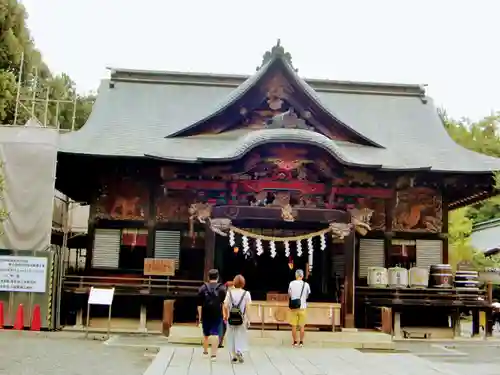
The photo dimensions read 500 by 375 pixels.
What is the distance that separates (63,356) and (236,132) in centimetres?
840

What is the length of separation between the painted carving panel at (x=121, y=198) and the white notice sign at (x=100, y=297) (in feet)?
11.2

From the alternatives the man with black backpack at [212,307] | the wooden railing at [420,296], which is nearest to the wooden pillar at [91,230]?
the wooden railing at [420,296]

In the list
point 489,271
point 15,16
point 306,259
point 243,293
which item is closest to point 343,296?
point 306,259

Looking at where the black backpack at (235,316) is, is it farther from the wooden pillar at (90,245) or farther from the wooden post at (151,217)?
the wooden pillar at (90,245)

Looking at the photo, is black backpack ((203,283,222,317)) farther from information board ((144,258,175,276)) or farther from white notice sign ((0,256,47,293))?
white notice sign ((0,256,47,293))

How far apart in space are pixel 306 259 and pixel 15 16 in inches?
653

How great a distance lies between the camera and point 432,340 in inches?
642

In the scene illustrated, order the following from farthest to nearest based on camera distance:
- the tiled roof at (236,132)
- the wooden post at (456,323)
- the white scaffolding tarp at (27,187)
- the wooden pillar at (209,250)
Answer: the wooden post at (456,323)
the tiled roof at (236,132)
the white scaffolding tarp at (27,187)
the wooden pillar at (209,250)

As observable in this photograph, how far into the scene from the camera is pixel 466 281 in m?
16.7

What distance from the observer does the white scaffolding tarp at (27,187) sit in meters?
15.8

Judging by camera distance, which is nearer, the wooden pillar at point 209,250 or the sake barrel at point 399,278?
the wooden pillar at point 209,250

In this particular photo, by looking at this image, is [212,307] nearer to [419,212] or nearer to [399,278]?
[399,278]

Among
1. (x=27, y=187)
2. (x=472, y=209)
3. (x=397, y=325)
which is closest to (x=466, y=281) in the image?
(x=397, y=325)

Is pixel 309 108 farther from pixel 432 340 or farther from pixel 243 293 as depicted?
pixel 243 293
